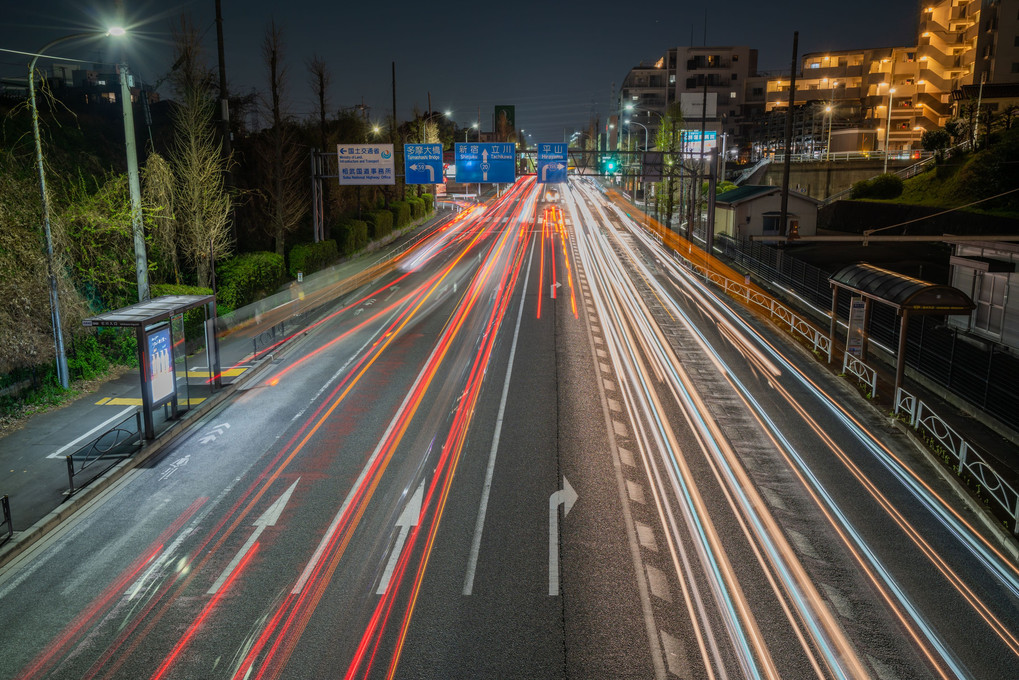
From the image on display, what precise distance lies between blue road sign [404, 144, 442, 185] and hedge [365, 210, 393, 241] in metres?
9.03

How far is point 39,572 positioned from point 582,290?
26998mm

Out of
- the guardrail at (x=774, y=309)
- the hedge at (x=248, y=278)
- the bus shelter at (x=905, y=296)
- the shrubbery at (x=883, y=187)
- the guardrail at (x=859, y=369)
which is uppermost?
the shrubbery at (x=883, y=187)

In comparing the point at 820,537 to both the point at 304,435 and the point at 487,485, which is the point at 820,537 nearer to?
the point at 487,485

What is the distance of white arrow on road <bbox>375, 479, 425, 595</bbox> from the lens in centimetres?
970

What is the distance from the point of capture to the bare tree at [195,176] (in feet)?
90.8

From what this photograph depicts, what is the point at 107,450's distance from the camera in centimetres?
1355

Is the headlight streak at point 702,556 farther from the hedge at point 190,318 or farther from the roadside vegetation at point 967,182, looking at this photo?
the roadside vegetation at point 967,182

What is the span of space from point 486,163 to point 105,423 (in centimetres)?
3454

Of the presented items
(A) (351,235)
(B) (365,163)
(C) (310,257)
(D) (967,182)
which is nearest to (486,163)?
(B) (365,163)

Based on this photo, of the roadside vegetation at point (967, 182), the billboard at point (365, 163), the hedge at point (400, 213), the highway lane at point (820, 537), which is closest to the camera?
the highway lane at point (820, 537)

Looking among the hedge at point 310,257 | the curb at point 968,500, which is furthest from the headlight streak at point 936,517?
the hedge at point 310,257

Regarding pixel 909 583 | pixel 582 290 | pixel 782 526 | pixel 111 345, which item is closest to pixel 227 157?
pixel 111 345

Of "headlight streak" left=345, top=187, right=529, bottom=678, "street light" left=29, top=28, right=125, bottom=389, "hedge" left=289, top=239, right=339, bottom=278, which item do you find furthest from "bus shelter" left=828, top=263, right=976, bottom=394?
"hedge" left=289, top=239, right=339, bottom=278

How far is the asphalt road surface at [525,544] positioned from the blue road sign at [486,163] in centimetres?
2862
